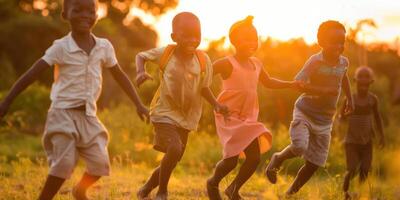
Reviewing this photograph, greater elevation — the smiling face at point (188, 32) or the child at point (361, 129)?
the smiling face at point (188, 32)

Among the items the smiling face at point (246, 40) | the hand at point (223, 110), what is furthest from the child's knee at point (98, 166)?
the smiling face at point (246, 40)

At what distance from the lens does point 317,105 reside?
23.4ft

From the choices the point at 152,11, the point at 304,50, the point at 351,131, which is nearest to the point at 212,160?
the point at 351,131

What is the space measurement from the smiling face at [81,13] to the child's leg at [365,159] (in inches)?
190

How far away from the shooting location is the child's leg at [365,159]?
850 cm

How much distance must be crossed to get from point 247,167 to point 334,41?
65.2 inches

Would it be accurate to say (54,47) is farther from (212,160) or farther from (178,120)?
(212,160)

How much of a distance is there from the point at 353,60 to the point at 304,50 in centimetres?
1254

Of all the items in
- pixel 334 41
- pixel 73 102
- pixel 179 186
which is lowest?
pixel 179 186

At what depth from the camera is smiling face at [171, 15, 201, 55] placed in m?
6.16

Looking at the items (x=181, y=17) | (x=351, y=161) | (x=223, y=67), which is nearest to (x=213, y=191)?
(x=223, y=67)

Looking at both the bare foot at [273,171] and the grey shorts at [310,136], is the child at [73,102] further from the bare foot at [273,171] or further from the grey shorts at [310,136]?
the grey shorts at [310,136]

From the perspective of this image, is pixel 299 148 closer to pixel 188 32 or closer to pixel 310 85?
pixel 310 85

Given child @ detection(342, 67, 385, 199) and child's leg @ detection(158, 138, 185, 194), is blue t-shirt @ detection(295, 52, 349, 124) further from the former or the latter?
child's leg @ detection(158, 138, 185, 194)
